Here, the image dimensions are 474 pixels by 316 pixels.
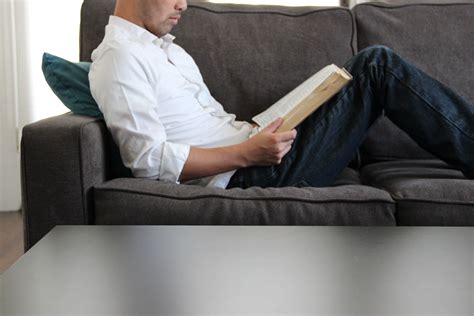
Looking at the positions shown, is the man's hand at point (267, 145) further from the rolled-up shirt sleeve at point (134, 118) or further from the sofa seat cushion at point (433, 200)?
the sofa seat cushion at point (433, 200)

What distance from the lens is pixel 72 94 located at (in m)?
1.61

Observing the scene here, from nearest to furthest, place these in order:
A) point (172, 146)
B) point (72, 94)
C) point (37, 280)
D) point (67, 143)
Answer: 1. point (37, 280)
2. point (67, 143)
3. point (172, 146)
4. point (72, 94)

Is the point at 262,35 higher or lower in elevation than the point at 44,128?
higher

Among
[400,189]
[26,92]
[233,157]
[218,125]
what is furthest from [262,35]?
[26,92]

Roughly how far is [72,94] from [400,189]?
2.58ft

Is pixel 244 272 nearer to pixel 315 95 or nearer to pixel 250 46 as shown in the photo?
pixel 315 95

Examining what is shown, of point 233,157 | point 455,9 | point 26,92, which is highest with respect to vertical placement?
point 455,9

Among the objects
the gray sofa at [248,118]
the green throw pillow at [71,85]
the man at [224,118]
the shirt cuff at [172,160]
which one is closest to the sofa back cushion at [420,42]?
the gray sofa at [248,118]

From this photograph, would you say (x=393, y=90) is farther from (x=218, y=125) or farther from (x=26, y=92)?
(x=26, y=92)

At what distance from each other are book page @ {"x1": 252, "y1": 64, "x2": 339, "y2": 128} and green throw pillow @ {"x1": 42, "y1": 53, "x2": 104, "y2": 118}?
0.39m

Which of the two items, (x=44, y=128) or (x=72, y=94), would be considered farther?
(x=72, y=94)

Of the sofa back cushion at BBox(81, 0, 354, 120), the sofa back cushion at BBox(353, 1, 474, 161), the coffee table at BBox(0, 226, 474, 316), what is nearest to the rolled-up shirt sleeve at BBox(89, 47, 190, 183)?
the coffee table at BBox(0, 226, 474, 316)

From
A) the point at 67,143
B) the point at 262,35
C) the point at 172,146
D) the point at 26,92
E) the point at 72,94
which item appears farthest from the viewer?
the point at 26,92

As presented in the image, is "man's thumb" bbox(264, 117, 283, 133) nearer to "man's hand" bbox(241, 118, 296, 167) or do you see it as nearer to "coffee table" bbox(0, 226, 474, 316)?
"man's hand" bbox(241, 118, 296, 167)
